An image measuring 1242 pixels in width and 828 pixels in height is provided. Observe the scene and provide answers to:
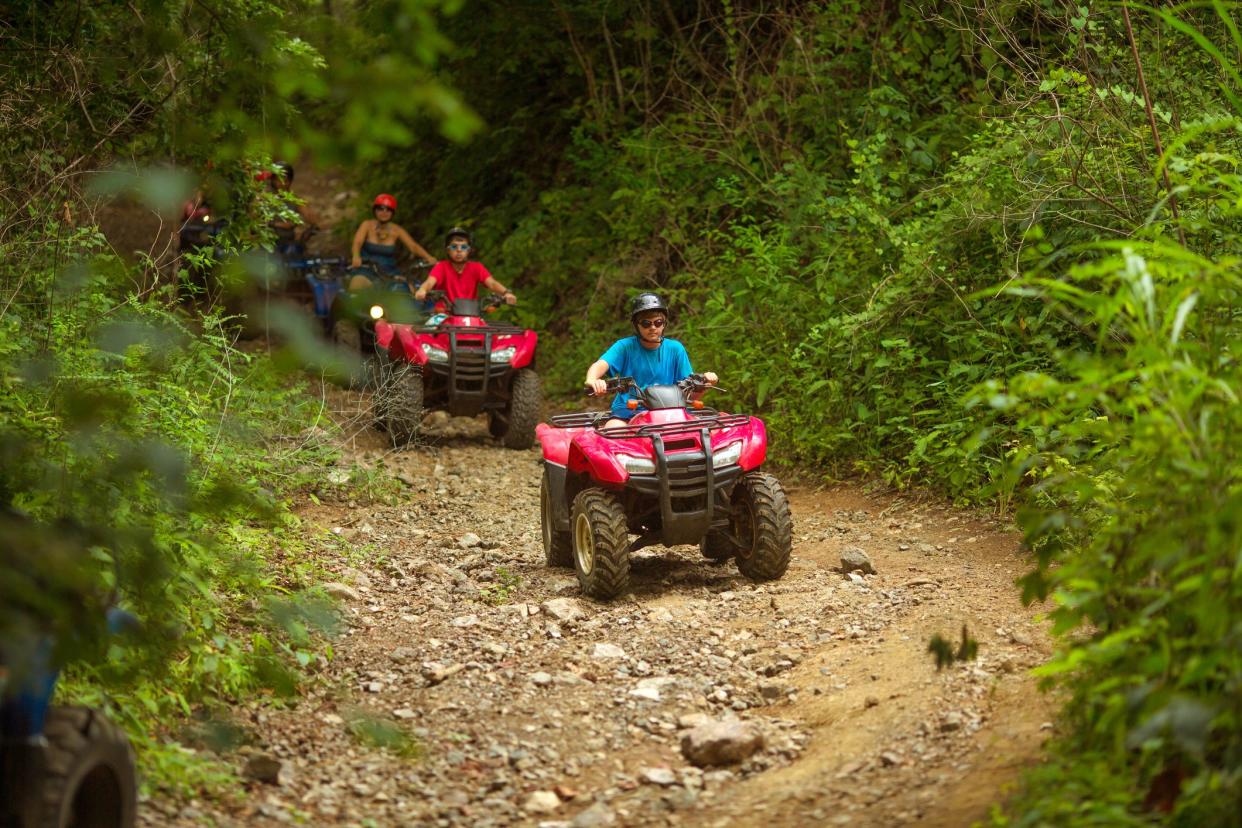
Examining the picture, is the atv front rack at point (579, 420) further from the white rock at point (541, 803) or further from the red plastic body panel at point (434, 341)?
the red plastic body panel at point (434, 341)

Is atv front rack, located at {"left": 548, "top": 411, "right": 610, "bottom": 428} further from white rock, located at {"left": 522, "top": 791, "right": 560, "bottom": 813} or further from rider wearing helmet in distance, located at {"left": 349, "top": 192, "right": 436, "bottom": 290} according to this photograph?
rider wearing helmet in distance, located at {"left": 349, "top": 192, "right": 436, "bottom": 290}

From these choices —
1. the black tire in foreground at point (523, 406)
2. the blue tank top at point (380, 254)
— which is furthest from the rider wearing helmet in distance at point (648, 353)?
the blue tank top at point (380, 254)

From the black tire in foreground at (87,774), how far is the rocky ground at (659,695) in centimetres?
34

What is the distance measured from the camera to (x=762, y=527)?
6645mm

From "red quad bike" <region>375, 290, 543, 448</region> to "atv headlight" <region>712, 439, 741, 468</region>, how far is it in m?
4.25

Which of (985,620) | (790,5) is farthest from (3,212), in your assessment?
(790,5)

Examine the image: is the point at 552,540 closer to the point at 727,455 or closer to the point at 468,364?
the point at 727,455

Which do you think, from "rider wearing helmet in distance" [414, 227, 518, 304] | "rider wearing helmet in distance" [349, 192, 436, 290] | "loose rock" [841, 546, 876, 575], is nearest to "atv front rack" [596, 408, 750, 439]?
"loose rock" [841, 546, 876, 575]

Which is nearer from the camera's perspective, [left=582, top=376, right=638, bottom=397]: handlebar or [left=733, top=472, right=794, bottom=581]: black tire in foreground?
[left=733, top=472, right=794, bottom=581]: black tire in foreground

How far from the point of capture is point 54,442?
486 centimetres

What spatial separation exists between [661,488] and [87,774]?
355cm

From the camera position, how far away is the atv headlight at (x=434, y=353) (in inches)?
418

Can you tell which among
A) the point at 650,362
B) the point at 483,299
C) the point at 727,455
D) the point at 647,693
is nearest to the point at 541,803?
the point at 647,693

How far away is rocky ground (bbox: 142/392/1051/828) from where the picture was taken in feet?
13.7
